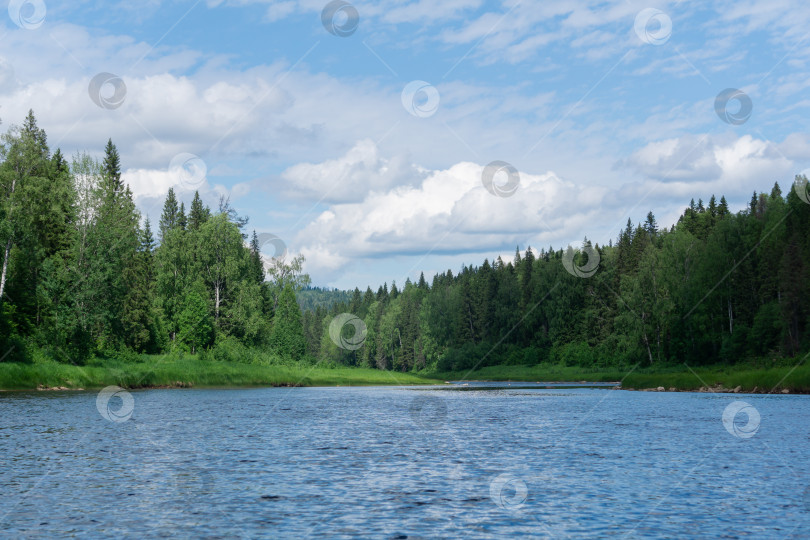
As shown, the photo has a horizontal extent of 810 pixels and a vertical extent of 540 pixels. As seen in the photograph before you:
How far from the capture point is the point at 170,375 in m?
77.8

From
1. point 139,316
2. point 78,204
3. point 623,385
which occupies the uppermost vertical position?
point 78,204

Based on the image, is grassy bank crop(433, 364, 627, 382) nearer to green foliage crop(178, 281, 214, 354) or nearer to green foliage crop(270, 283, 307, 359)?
green foliage crop(270, 283, 307, 359)

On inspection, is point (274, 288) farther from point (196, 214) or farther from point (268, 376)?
point (268, 376)

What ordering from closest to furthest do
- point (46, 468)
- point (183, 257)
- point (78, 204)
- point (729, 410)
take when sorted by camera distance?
point (46, 468) < point (729, 410) < point (78, 204) < point (183, 257)

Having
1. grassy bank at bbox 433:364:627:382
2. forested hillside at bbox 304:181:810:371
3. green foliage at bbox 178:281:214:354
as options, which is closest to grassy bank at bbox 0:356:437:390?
green foliage at bbox 178:281:214:354

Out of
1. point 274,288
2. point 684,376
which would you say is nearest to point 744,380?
point 684,376

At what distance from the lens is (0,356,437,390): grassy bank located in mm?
60738

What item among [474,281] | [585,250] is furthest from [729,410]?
[474,281]

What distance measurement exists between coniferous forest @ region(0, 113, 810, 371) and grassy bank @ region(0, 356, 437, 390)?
97.7 inches

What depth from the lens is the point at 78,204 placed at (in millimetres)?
78750

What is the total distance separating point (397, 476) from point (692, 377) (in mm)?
68919

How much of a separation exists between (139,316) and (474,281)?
103880 millimetres

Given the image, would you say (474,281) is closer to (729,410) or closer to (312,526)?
(729,410)

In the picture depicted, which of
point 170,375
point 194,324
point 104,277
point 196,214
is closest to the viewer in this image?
point 104,277
